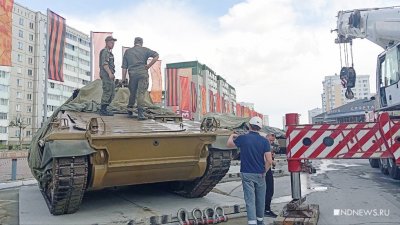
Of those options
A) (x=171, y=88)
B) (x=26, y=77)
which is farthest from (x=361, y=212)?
(x=26, y=77)

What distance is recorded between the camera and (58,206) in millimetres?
5551

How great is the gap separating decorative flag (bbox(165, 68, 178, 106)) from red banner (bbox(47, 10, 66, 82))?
41.2ft

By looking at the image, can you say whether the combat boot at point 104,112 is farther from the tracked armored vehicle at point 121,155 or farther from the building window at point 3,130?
the building window at point 3,130

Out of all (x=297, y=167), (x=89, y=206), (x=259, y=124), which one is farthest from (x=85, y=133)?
(x=297, y=167)

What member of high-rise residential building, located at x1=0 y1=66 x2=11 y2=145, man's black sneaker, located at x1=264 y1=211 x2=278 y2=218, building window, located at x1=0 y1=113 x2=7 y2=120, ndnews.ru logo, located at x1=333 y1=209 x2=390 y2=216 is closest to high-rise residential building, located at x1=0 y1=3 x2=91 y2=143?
high-rise residential building, located at x1=0 y1=66 x2=11 y2=145

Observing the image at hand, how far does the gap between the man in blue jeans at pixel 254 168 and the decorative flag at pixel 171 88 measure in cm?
2147

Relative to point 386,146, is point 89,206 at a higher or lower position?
lower

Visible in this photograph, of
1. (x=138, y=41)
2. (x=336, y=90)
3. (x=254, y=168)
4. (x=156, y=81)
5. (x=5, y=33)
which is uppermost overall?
(x=336, y=90)

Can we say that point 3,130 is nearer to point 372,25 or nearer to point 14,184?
point 14,184

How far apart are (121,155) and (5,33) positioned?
818 cm

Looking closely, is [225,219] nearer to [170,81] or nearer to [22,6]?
[170,81]

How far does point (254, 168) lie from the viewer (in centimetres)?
482

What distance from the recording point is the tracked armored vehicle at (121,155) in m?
5.13

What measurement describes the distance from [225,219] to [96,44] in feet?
37.1
